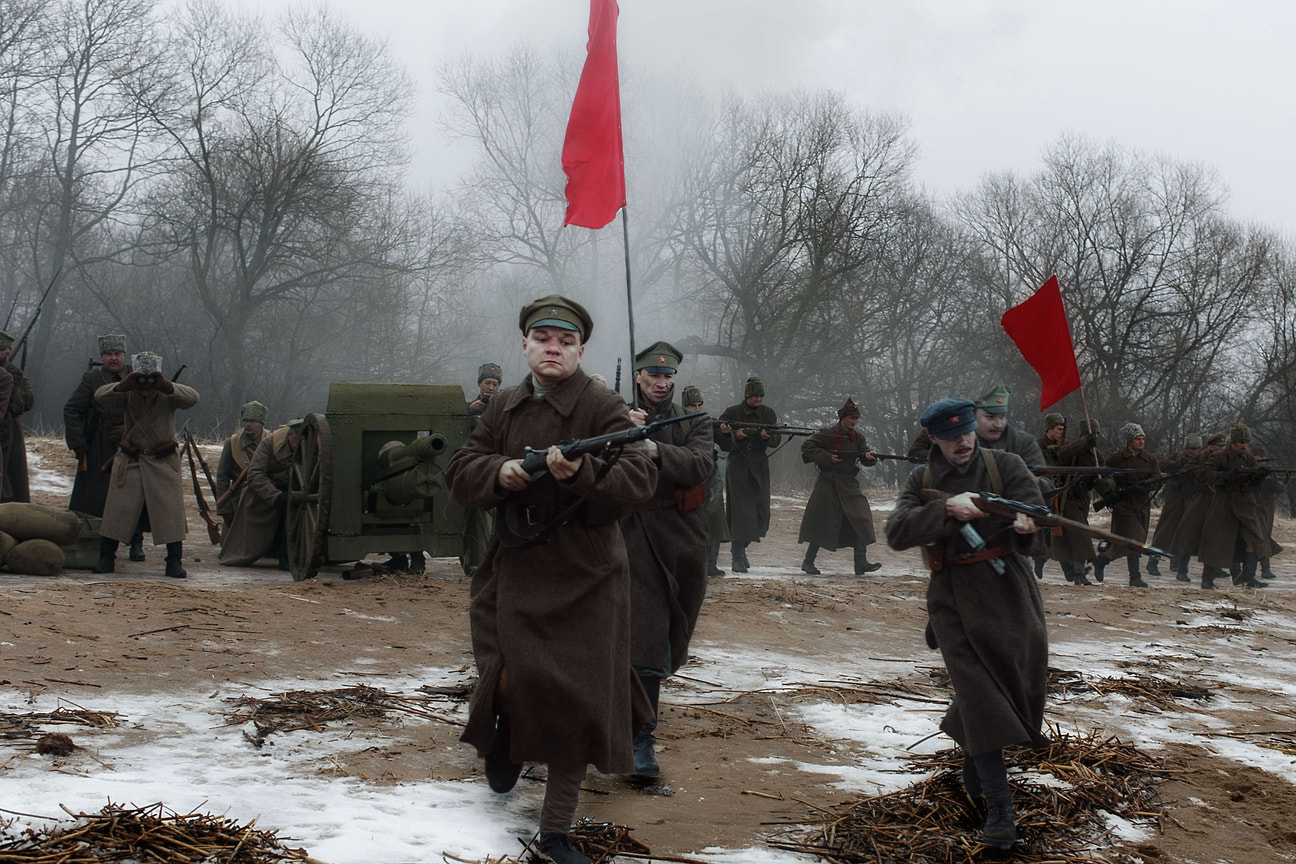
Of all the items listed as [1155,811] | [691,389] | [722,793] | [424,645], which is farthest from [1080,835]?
[691,389]

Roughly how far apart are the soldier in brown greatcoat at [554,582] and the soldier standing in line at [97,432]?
6459 mm

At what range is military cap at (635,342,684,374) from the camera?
198 inches

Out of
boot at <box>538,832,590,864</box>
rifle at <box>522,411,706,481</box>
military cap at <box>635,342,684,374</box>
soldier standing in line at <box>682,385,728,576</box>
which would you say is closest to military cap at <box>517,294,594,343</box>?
rifle at <box>522,411,706,481</box>

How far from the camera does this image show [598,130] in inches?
218

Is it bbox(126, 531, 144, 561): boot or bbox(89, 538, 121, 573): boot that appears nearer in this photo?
Result: bbox(89, 538, 121, 573): boot

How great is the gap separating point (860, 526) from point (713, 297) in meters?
19.8

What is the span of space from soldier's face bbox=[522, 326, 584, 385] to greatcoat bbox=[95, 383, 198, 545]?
20.0 ft

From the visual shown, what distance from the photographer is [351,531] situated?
8898 mm

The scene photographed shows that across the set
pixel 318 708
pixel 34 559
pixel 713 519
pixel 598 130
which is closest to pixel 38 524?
pixel 34 559

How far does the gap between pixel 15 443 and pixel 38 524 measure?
1674 millimetres

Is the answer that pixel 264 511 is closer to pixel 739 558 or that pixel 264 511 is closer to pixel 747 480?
pixel 739 558

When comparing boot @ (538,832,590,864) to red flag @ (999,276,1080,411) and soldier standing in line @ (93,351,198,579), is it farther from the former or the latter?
soldier standing in line @ (93,351,198,579)

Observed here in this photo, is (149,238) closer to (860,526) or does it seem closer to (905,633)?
(860,526)

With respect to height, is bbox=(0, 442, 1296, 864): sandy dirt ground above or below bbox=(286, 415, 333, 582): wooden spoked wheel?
below
